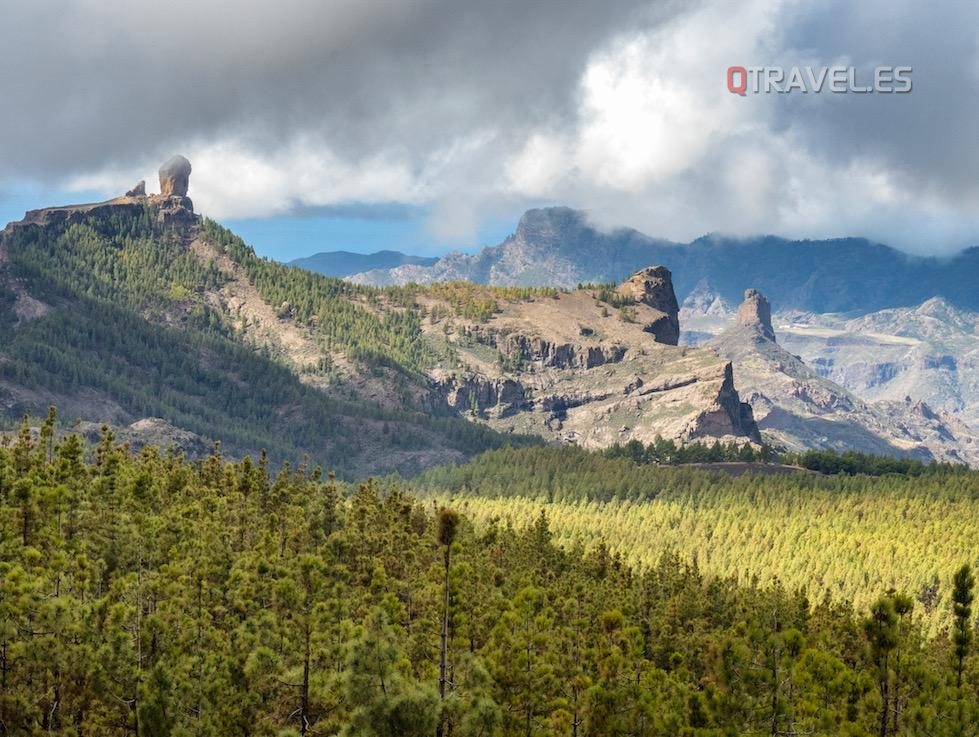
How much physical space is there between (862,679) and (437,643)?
33.4 meters

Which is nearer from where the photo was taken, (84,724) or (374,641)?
(374,641)

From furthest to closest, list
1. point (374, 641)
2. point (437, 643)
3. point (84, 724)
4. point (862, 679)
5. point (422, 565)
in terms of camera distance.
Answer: point (422, 565)
point (437, 643)
point (862, 679)
point (84, 724)
point (374, 641)

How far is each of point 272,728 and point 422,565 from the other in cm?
4708

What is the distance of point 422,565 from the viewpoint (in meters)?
128

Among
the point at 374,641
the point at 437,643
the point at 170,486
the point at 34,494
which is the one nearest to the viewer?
the point at 374,641

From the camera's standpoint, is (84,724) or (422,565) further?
(422,565)

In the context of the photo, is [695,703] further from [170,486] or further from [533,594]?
[170,486]

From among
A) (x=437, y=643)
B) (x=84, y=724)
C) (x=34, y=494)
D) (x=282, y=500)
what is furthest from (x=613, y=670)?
(x=282, y=500)

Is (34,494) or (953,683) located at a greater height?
(34,494)

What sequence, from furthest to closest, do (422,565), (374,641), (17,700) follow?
1. (422,565)
2. (17,700)
3. (374,641)

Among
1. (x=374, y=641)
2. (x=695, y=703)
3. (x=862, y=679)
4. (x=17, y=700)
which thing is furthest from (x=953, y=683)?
(x=17, y=700)

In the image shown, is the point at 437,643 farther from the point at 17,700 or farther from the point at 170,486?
the point at 170,486

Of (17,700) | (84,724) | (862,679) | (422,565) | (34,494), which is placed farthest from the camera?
(422,565)

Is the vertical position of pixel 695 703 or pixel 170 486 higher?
pixel 170 486
